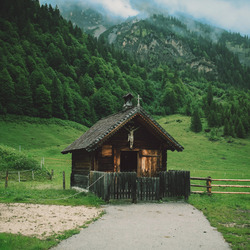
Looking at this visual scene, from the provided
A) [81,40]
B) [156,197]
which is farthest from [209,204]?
[81,40]

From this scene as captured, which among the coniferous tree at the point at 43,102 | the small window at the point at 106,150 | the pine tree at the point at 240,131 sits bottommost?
→ the small window at the point at 106,150

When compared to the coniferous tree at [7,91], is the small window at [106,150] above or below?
below

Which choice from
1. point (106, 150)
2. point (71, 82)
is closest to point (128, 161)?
point (106, 150)

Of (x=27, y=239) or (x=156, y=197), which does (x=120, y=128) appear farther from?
(x=27, y=239)

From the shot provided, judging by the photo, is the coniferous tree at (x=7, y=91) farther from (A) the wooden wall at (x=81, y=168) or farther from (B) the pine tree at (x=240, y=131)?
(B) the pine tree at (x=240, y=131)

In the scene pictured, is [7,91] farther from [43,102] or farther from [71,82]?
[71,82]

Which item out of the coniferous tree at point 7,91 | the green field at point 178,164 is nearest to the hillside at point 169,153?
the green field at point 178,164

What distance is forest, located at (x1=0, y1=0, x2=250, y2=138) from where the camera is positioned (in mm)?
95688

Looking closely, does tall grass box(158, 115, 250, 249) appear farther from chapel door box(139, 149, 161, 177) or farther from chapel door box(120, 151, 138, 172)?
chapel door box(120, 151, 138, 172)

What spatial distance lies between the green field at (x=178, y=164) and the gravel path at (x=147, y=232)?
55 centimetres

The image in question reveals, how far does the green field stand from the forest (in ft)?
31.0

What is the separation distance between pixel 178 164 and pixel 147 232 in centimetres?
4605

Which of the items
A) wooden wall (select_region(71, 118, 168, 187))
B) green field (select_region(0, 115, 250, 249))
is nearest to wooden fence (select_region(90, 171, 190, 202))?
green field (select_region(0, 115, 250, 249))

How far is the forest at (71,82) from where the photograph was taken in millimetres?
95688
